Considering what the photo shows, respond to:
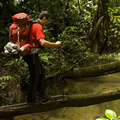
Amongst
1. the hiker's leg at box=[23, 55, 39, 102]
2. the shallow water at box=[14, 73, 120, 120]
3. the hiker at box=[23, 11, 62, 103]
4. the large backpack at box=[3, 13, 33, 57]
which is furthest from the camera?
the shallow water at box=[14, 73, 120, 120]

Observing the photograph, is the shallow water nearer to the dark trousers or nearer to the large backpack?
the dark trousers

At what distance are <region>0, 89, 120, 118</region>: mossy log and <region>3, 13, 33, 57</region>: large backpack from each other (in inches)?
49.2

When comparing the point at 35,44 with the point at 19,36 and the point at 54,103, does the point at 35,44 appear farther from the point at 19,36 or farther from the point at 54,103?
the point at 54,103

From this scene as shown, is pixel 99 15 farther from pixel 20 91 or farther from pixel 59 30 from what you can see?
pixel 20 91

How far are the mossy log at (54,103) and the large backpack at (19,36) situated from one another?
125 centimetres

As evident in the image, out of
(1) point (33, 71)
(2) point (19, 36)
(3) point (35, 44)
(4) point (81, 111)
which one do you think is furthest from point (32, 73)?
(4) point (81, 111)

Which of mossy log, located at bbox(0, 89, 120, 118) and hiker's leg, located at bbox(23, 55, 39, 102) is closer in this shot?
hiker's leg, located at bbox(23, 55, 39, 102)

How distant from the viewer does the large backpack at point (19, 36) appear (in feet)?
7.91

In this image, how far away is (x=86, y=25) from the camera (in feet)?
25.9

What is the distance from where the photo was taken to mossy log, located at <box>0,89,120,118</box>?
9.55 ft

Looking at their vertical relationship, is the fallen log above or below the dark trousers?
below

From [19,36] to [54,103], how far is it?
67.3 inches

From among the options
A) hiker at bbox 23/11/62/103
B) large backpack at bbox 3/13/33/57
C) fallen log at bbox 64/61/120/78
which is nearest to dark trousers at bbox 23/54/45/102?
hiker at bbox 23/11/62/103

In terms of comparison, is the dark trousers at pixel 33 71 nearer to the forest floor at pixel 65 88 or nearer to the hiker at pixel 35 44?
the hiker at pixel 35 44
